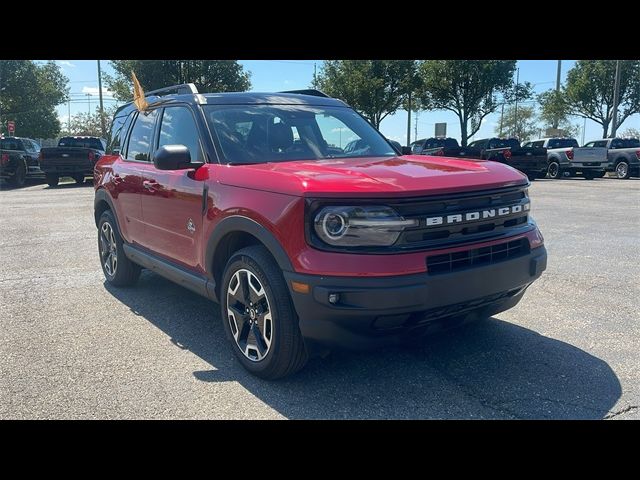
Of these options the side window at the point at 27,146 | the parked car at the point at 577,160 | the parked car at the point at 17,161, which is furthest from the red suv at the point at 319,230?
the parked car at the point at 577,160

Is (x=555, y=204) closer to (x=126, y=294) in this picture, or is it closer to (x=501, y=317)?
(x=501, y=317)

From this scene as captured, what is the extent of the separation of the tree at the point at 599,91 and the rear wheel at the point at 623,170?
1274 cm

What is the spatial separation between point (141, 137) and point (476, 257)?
3.55m

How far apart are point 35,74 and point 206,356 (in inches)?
1804

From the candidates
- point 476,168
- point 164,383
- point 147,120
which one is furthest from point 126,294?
point 476,168

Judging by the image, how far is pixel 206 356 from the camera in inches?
157

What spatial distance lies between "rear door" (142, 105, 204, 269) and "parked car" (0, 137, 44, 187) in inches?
736

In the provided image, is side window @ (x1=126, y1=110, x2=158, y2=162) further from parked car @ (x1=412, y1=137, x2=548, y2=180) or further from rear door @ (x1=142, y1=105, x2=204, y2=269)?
parked car @ (x1=412, y1=137, x2=548, y2=180)

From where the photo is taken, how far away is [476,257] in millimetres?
3250

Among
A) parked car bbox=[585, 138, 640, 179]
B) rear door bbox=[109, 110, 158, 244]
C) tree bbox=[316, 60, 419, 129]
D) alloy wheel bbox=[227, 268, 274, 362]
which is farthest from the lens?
tree bbox=[316, 60, 419, 129]

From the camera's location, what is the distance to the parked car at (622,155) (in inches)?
949

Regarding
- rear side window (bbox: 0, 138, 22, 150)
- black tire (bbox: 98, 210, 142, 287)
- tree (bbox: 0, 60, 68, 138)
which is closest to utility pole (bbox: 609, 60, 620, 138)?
rear side window (bbox: 0, 138, 22, 150)

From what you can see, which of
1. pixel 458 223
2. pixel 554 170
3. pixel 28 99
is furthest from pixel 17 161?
pixel 28 99

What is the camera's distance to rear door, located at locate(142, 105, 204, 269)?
4.12 m
